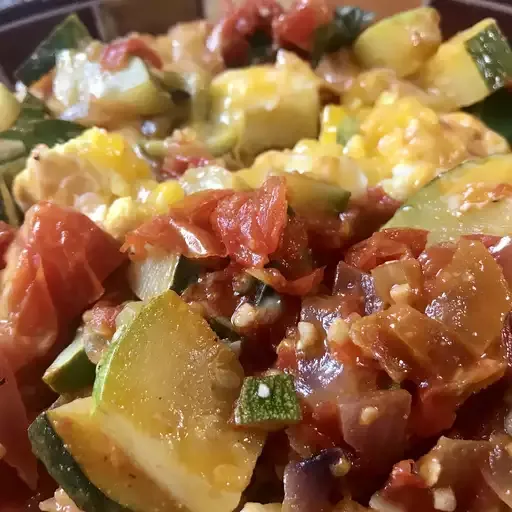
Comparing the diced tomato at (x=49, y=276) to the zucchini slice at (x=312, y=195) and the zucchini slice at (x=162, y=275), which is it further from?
the zucchini slice at (x=312, y=195)

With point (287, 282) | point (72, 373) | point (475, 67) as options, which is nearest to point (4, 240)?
point (72, 373)

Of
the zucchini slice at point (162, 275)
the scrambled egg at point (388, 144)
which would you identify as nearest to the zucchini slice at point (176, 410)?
the zucchini slice at point (162, 275)

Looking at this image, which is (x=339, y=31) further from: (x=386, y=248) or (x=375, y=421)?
(x=375, y=421)

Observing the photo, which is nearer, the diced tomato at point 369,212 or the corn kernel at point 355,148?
the diced tomato at point 369,212

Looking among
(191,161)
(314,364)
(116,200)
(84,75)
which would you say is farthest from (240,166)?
(314,364)

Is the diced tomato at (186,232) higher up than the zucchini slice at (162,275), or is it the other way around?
the diced tomato at (186,232)

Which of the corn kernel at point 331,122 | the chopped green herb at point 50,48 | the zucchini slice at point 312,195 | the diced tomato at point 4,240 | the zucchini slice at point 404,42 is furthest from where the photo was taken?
the chopped green herb at point 50,48

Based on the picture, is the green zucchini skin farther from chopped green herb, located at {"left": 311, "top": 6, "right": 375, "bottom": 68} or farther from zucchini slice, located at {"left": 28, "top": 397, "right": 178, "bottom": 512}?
chopped green herb, located at {"left": 311, "top": 6, "right": 375, "bottom": 68}
